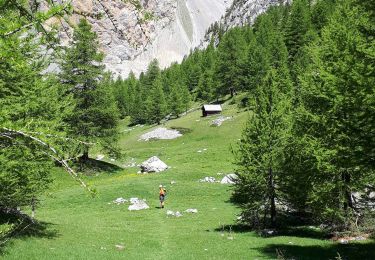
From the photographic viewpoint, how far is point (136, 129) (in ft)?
332

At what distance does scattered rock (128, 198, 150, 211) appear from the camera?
33625mm

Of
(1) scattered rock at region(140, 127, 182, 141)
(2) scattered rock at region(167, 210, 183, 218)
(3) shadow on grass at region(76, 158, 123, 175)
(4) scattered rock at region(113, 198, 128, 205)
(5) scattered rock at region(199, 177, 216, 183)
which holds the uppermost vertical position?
(1) scattered rock at region(140, 127, 182, 141)

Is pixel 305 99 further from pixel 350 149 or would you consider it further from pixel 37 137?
pixel 37 137

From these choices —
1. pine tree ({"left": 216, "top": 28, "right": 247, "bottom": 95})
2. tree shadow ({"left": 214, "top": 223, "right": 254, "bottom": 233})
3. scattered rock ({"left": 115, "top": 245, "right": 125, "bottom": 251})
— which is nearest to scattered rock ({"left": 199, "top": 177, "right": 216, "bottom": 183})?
tree shadow ({"left": 214, "top": 223, "right": 254, "bottom": 233})

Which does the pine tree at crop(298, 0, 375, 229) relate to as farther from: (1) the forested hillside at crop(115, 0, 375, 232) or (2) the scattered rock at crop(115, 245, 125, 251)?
(2) the scattered rock at crop(115, 245, 125, 251)

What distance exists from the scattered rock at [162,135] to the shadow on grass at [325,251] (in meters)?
55.1

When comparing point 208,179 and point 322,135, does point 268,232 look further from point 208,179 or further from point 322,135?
point 208,179

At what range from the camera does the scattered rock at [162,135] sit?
75575 millimetres

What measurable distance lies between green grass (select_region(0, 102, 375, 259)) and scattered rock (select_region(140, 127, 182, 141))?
74.5ft

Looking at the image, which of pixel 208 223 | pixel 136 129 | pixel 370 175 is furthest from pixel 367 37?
pixel 136 129

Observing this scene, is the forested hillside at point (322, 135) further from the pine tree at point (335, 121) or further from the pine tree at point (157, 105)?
the pine tree at point (157, 105)

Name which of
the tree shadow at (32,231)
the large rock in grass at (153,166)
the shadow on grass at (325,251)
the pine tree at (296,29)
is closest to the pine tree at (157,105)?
the pine tree at (296,29)

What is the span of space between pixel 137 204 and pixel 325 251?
18.8m

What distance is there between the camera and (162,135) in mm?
77750
